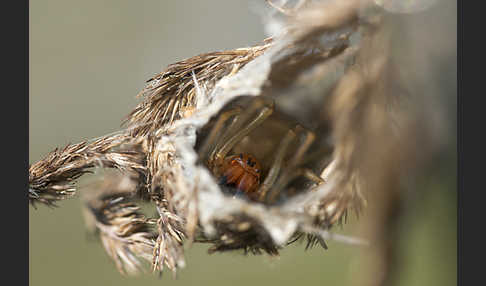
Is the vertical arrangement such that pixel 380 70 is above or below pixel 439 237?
above

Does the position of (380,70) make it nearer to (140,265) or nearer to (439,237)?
(439,237)

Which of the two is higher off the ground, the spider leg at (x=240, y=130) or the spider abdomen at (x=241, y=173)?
the spider leg at (x=240, y=130)

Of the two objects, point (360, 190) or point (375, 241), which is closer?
point (375, 241)

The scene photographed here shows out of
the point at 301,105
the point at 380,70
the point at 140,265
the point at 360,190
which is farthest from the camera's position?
the point at 140,265

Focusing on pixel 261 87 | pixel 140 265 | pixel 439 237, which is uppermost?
pixel 261 87

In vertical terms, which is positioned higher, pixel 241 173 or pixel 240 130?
pixel 240 130

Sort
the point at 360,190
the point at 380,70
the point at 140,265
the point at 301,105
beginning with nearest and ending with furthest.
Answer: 1. the point at 380,70
2. the point at 360,190
3. the point at 301,105
4. the point at 140,265

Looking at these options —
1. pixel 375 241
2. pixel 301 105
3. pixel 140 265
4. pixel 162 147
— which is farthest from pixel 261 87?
pixel 140 265

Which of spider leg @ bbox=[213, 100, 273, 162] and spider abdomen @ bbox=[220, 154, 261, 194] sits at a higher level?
spider leg @ bbox=[213, 100, 273, 162]
